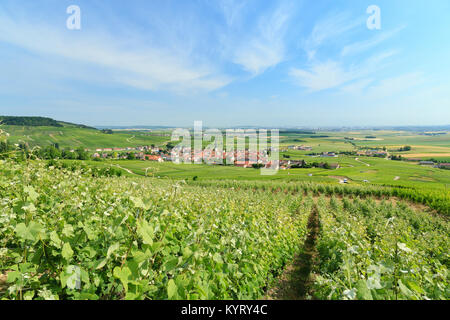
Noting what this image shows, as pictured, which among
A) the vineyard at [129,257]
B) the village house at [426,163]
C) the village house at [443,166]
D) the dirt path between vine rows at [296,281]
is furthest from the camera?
the village house at [426,163]

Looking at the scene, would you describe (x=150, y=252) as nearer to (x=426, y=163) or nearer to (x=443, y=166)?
(x=443, y=166)

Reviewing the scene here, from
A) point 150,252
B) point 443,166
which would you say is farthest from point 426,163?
point 150,252

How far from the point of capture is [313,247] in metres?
10.0

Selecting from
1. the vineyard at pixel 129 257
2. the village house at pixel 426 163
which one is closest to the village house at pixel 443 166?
the village house at pixel 426 163

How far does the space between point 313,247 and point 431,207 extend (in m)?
23.3

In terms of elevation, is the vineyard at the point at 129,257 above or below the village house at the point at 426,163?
above

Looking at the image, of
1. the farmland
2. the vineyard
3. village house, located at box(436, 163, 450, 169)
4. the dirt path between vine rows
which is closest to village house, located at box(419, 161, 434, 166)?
village house, located at box(436, 163, 450, 169)

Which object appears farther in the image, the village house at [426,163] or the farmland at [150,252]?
the village house at [426,163]

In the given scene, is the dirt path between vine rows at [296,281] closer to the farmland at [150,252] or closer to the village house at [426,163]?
the farmland at [150,252]

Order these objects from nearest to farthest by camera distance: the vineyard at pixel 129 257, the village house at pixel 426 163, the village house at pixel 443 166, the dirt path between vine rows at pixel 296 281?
1. the vineyard at pixel 129 257
2. the dirt path between vine rows at pixel 296 281
3. the village house at pixel 443 166
4. the village house at pixel 426 163

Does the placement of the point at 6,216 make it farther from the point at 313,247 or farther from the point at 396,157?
the point at 396,157

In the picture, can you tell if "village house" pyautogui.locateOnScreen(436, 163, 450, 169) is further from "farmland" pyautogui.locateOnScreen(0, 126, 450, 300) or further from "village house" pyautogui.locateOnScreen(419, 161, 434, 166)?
"farmland" pyautogui.locateOnScreen(0, 126, 450, 300)

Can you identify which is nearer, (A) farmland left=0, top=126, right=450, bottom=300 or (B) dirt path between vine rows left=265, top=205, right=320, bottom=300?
(A) farmland left=0, top=126, right=450, bottom=300

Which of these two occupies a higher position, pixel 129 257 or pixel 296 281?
pixel 129 257
